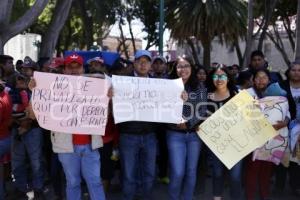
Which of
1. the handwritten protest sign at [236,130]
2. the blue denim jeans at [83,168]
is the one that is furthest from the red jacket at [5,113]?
the handwritten protest sign at [236,130]

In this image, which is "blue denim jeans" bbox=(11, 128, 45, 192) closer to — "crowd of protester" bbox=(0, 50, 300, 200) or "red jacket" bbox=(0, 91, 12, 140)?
"crowd of protester" bbox=(0, 50, 300, 200)

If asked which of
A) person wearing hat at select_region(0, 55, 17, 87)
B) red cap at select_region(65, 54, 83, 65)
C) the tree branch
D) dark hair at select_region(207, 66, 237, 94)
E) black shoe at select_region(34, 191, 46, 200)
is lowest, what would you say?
black shoe at select_region(34, 191, 46, 200)

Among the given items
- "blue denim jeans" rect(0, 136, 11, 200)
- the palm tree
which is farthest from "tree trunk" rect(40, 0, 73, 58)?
the palm tree

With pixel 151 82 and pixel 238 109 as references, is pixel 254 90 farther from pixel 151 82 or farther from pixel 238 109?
pixel 151 82

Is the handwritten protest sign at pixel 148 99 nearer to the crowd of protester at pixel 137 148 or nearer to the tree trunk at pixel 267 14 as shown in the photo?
the crowd of protester at pixel 137 148

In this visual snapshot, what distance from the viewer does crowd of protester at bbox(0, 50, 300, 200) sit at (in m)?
4.97

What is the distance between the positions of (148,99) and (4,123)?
1.68 metres

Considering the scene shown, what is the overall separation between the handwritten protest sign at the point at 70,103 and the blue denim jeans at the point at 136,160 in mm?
441

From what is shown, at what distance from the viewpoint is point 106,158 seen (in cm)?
593

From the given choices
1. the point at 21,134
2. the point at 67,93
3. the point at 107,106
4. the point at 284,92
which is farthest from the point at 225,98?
the point at 21,134

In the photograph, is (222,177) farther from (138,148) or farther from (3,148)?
(3,148)

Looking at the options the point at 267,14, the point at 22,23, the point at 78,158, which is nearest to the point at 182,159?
the point at 78,158

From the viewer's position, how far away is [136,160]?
5469 millimetres

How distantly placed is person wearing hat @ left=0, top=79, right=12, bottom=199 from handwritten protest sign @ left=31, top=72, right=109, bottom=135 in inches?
23.3
